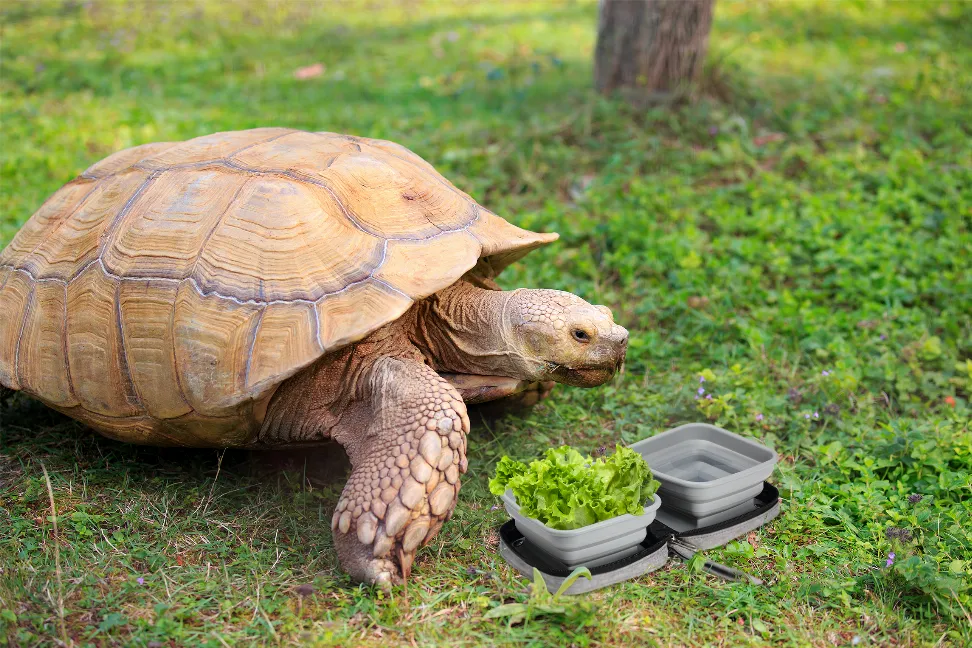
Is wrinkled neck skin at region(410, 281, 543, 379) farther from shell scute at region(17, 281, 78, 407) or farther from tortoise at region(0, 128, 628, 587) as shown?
shell scute at region(17, 281, 78, 407)

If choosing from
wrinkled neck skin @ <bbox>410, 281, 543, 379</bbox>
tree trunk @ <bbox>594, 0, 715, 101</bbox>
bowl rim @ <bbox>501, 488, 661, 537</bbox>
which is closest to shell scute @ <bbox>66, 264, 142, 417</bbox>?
wrinkled neck skin @ <bbox>410, 281, 543, 379</bbox>

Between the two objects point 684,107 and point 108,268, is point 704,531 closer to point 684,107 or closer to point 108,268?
point 108,268

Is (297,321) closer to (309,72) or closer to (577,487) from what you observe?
(577,487)

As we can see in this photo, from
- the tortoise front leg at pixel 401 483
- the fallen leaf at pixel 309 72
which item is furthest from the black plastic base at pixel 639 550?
the fallen leaf at pixel 309 72

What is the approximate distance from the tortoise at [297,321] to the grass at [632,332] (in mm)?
258

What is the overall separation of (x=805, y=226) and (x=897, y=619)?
8.74 feet

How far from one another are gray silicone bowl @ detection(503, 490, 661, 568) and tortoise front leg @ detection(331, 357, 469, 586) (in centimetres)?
23

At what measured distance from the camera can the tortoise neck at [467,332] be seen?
2.89 meters

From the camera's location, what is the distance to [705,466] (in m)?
2.92

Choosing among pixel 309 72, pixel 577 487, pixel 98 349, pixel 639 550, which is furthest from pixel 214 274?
pixel 309 72

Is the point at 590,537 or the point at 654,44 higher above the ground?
the point at 654,44

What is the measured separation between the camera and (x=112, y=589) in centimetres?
229

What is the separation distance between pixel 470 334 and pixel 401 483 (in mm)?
749

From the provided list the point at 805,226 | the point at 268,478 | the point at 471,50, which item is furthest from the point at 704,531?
the point at 471,50
